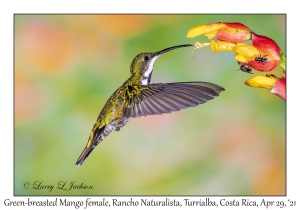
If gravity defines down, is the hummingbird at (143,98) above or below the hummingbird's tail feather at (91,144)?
above

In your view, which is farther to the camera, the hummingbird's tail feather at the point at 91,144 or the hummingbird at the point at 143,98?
the hummingbird's tail feather at the point at 91,144

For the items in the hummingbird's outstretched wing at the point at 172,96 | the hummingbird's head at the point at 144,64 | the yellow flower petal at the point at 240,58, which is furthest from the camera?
the hummingbird's head at the point at 144,64

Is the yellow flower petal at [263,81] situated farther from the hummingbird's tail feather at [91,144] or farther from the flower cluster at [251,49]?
the hummingbird's tail feather at [91,144]

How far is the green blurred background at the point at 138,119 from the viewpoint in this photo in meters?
2.65

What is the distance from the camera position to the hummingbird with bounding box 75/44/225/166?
92.6 inches

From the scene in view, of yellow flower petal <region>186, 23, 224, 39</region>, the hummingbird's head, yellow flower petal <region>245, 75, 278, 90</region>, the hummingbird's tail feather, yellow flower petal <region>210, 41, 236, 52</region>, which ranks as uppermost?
yellow flower petal <region>186, 23, 224, 39</region>

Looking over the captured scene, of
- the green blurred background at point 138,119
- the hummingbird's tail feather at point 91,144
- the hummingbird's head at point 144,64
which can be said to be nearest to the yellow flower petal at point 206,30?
the green blurred background at point 138,119

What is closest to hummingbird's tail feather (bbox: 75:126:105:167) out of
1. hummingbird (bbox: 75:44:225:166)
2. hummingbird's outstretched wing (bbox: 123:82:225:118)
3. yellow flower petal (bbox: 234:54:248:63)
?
hummingbird (bbox: 75:44:225:166)

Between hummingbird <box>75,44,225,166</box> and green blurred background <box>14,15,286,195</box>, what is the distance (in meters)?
0.05

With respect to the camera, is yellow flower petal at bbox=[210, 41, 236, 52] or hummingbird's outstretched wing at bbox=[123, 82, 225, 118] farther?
yellow flower petal at bbox=[210, 41, 236, 52]

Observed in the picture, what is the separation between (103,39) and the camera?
2.68 meters

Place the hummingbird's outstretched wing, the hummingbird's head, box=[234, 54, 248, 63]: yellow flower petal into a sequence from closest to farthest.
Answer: the hummingbird's outstretched wing, box=[234, 54, 248, 63]: yellow flower petal, the hummingbird's head

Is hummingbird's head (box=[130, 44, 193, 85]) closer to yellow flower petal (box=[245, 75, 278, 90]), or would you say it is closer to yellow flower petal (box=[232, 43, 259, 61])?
yellow flower petal (box=[232, 43, 259, 61])

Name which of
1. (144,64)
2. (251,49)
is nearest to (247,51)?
(251,49)
